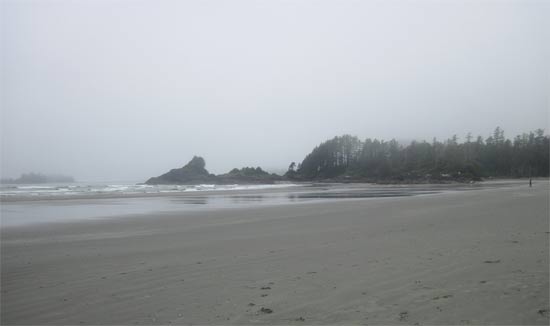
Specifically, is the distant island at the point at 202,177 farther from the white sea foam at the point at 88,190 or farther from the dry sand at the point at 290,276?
the dry sand at the point at 290,276

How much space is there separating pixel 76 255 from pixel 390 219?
10.9 m

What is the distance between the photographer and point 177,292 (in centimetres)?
584

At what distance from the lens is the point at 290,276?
6488 millimetres

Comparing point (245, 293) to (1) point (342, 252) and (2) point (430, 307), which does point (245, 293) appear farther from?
(1) point (342, 252)

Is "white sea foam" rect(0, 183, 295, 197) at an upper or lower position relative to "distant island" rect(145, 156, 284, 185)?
lower

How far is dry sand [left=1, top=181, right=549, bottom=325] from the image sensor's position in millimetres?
4695

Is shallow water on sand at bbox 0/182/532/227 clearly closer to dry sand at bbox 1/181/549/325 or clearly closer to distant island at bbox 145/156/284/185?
dry sand at bbox 1/181/549/325

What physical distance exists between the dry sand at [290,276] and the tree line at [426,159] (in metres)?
68.1

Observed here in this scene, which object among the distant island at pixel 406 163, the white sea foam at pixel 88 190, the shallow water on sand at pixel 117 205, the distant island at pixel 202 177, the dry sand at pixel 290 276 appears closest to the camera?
the dry sand at pixel 290 276

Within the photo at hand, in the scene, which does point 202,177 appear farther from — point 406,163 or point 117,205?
point 117,205

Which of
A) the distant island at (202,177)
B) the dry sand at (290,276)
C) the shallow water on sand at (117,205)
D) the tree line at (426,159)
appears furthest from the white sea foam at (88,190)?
the tree line at (426,159)

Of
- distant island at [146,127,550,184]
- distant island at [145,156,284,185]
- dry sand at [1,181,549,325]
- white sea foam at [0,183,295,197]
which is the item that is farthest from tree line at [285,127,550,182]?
dry sand at [1,181,549,325]

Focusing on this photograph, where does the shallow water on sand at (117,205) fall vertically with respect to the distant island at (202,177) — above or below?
below

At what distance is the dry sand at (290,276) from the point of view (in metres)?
4.70
